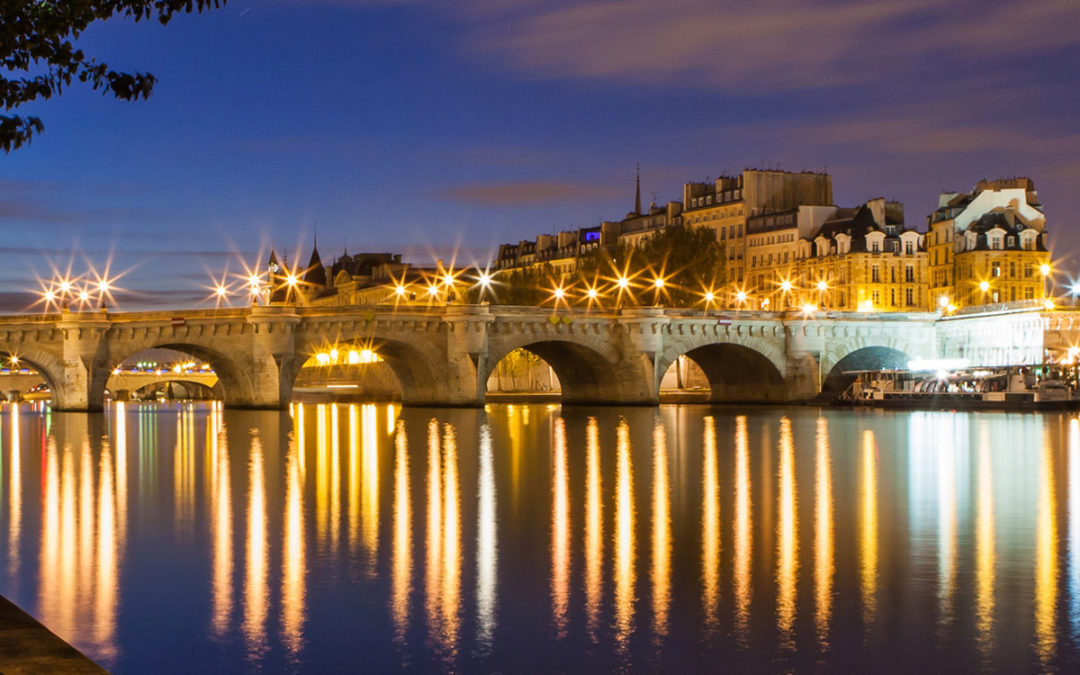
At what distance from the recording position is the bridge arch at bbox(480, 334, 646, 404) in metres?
81.4

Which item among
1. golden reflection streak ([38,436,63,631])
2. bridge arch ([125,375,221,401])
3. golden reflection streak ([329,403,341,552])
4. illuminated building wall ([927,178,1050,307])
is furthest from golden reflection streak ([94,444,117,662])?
bridge arch ([125,375,221,401])

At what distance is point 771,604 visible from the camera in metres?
18.4

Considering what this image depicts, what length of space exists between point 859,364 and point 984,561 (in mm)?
73764

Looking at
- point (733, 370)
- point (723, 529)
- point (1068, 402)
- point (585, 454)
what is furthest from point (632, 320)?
point (723, 529)

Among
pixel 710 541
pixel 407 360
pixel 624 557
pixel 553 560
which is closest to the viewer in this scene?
pixel 553 560

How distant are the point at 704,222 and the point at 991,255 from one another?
27201 millimetres

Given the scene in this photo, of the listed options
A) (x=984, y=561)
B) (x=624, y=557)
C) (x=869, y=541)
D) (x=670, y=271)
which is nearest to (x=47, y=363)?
(x=670, y=271)

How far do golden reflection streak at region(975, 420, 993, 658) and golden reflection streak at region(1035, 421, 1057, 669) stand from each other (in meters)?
0.53

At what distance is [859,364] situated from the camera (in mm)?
94250

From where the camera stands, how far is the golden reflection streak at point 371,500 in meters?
22.8

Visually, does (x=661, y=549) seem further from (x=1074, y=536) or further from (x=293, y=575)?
(x=1074, y=536)

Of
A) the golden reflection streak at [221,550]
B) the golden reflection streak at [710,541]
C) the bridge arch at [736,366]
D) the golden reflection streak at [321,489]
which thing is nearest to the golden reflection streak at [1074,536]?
the golden reflection streak at [710,541]

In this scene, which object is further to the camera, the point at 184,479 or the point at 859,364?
the point at 859,364

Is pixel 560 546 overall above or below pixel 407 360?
below
